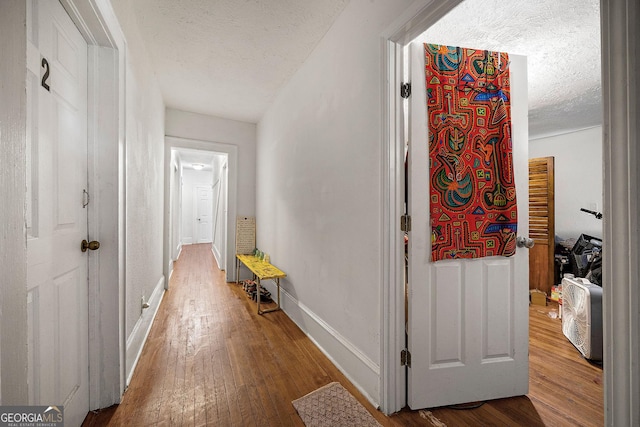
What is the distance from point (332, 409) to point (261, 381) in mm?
525

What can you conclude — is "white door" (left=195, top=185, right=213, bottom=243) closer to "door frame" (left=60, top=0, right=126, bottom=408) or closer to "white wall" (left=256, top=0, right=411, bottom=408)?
"white wall" (left=256, top=0, right=411, bottom=408)

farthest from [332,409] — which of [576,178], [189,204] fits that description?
[189,204]

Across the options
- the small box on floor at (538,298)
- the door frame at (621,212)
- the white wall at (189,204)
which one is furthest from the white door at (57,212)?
the white wall at (189,204)

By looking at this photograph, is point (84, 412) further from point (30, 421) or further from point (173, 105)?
point (173, 105)

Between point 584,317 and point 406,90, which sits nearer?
point 406,90

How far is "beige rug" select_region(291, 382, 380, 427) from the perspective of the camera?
4.64 feet

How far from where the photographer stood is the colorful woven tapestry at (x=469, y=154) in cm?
154

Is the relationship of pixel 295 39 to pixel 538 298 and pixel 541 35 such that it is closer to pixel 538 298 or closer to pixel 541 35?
pixel 541 35

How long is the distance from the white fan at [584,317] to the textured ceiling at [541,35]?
1.93 meters

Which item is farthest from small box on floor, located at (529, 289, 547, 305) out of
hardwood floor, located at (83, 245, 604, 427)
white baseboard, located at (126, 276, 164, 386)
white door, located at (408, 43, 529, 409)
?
white baseboard, located at (126, 276, 164, 386)

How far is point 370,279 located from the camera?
5.38 ft

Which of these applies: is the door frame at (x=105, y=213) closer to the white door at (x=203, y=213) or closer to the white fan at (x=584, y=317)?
the white fan at (x=584, y=317)

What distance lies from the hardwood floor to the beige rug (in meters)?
0.05

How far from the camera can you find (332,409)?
1.51 meters
